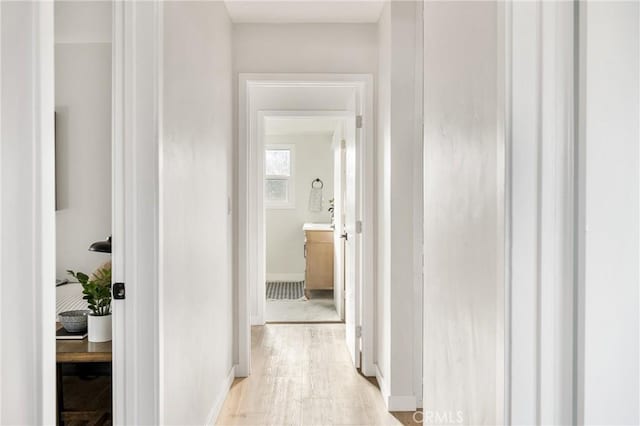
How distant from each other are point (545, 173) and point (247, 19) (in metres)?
3.00

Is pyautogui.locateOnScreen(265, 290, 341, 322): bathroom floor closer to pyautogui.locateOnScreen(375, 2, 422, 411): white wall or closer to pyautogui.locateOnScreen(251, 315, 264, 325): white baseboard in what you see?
pyautogui.locateOnScreen(251, 315, 264, 325): white baseboard

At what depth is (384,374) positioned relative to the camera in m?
3.27

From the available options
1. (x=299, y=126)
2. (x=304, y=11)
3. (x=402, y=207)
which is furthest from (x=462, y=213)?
(x=299, y=126)

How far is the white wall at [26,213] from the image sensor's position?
87 centimetres

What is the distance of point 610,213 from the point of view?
36.3 inches

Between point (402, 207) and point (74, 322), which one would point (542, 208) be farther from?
point (402, 207)

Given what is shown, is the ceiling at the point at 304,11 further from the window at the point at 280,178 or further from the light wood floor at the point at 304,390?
the window at the point at 280,178

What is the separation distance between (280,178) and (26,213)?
22.8 feet

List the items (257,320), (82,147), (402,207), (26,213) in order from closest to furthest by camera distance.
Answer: (26,213) → (402,207) → (82,147) → (257,320)

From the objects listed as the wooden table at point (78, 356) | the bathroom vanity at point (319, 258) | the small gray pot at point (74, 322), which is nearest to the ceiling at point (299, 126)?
the bathroom vanity at point (319, 258)

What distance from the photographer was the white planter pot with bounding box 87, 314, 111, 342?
2.03m

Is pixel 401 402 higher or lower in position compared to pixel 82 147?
lower

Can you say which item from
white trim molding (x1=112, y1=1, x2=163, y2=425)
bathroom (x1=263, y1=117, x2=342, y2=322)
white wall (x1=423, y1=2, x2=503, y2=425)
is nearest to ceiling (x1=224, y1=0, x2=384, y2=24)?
white wall (x1=423, y1=2, x2=503, y2=425)

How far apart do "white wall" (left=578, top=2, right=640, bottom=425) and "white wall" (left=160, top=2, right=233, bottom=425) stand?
1.37 metres
